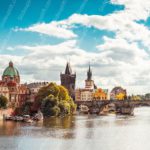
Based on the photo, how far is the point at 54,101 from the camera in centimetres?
9825

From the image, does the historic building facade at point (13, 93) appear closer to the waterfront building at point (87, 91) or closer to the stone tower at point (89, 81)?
the waterfront building at point (87, 91)

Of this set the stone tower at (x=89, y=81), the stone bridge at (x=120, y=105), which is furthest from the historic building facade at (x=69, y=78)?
the stone bridge at (x=120, y=105)

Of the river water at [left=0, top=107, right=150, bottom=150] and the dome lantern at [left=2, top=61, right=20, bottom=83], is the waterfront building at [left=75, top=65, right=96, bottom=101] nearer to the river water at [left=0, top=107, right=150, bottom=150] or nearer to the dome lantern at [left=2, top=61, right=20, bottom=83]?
the dome lantern at [left=2, top=61, right=20, bottom=83]

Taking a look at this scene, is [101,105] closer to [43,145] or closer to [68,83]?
[68,83]

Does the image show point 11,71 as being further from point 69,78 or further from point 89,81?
point 89,81

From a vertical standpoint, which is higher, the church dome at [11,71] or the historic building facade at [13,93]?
the church dome at [11,71]

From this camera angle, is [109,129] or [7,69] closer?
[109,129]

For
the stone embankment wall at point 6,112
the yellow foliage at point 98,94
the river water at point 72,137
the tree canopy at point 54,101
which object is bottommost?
the river water at point 72,137

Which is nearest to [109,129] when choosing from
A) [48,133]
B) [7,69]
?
[48,133]

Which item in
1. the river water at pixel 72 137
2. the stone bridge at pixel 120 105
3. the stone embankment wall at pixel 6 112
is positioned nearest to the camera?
the river water at pixel 72 137

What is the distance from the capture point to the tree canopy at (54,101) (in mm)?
97438

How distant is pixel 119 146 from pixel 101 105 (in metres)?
77.1

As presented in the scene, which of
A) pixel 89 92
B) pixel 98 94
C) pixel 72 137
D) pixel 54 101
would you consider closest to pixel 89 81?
pixel 89 92

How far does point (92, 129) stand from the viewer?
2854 inches
